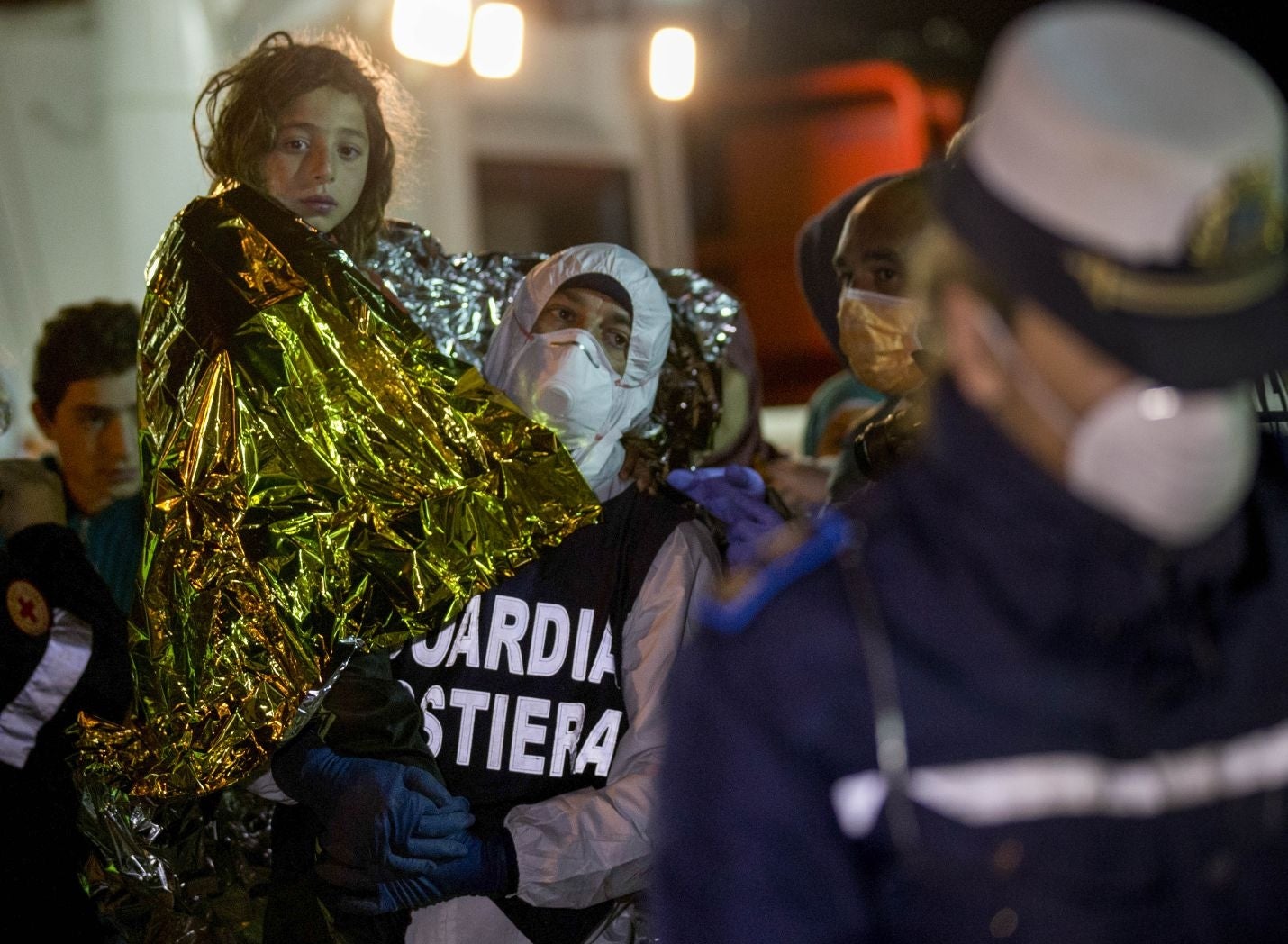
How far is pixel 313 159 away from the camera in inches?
95.3

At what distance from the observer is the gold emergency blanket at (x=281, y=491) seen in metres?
2.06

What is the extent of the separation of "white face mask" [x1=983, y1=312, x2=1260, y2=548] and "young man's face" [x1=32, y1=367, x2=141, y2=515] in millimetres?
2419

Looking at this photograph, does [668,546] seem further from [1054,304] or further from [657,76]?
[657,76]

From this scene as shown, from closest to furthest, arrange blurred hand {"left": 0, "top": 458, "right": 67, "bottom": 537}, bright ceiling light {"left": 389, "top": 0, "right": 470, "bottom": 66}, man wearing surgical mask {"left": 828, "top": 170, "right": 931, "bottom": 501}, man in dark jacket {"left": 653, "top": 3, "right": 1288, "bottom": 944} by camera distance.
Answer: man in dark jacket {"left": 653, "top": 3, "right": 1288, "bottom": 944} → blurred hand {"left": 0, "top": 458, "right": 67, "bottom": 537} → man wearing surgical mask {"left": 828, "top": 170, "right": 931, "bottom": 501} → bright ceiling light {"left": 389, "top": 0, "right": 470, "bottom": 66}

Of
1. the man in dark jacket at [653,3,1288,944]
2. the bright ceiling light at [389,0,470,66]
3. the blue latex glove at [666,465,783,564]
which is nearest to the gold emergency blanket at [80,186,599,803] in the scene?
the blue latex glove at [666,465,783,564]

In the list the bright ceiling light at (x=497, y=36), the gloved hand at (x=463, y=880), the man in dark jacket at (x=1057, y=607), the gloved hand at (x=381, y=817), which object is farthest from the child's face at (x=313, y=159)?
the bright ceiling light at (x=497, y=36)

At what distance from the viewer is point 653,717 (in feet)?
6.83

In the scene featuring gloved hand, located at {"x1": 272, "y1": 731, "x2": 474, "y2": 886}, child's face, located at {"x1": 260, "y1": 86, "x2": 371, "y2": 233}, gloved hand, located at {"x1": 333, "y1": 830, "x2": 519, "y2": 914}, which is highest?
child's face, located at {"x1": 260, "y1": 86, "x2": 371, "y2": 233}

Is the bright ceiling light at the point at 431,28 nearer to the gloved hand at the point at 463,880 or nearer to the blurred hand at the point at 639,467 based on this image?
the blurred hand at the point at 639,467

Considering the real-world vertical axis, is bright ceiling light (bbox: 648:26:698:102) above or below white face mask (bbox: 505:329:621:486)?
above

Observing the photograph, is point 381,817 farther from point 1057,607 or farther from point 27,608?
point 1057,607

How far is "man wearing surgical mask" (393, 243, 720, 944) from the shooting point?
6.67 ft

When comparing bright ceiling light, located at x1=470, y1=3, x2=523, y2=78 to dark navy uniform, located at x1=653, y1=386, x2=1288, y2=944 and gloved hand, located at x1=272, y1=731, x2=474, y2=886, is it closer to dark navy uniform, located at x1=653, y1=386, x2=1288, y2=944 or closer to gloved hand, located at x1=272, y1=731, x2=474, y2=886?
gloved hand, located at x1=272, y1=731, x2=474, y2=886

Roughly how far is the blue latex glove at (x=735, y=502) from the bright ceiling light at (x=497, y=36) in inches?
235
